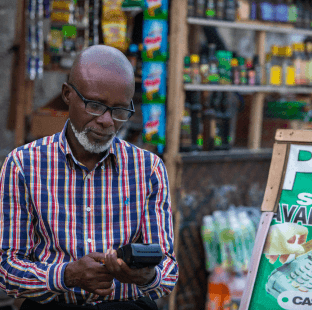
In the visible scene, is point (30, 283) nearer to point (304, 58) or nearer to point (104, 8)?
point (104, 8)

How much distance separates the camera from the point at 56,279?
1.58m

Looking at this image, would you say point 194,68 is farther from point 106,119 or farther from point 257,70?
point 106,119

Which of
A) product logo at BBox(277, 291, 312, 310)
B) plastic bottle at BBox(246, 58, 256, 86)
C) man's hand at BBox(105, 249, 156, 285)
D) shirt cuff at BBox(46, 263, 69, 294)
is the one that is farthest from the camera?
plastic bottle at BBox(246, 58, 256, 86)

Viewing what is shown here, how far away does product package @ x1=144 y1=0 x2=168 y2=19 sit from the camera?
3723 mm

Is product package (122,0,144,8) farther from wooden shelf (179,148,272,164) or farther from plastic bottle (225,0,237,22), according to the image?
wooden shelf (179,148,272,164)

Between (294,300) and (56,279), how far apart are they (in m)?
1.00

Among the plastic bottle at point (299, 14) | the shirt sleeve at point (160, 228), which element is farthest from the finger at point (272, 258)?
the plastic bottle at point (299, 14)

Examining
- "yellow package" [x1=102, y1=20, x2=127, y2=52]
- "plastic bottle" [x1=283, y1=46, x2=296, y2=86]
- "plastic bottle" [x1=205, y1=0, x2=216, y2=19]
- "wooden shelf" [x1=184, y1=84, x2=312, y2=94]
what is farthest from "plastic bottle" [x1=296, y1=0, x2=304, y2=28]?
"yellow package" [x1=102, y1=20, x2=127, y2=52]

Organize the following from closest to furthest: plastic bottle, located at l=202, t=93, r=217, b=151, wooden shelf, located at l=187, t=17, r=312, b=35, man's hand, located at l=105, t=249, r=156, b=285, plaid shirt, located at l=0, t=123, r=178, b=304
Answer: man's hand, located at l=105, t=249, r=156, b=285, plaid shirt, located at l=0, t=123, r=178, b=304, wooden shelf, located at l=187, t=17, r=312, b=35, plastic bottle, located at l=202, t=93, r=217, b=151

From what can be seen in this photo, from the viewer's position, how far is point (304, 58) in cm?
456

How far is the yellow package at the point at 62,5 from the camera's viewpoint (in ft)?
13.0

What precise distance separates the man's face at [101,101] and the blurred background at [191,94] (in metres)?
2.16

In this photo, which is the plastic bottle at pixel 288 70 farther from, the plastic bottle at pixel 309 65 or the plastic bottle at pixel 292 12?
the plastic bottle at pixel 292 12

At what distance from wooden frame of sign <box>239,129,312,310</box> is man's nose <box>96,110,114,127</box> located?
0.79 meters
